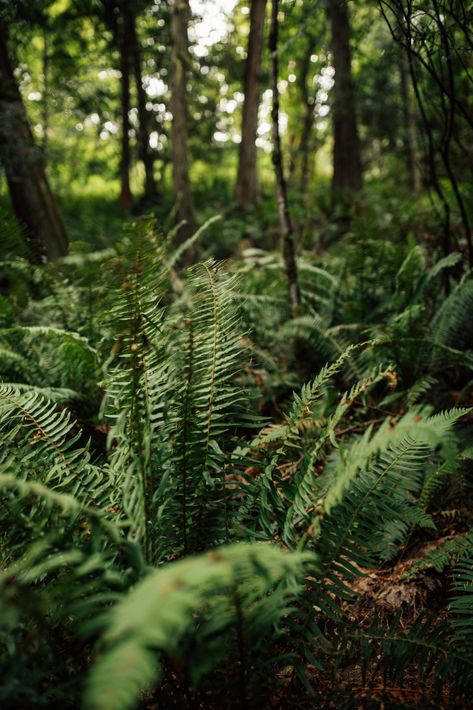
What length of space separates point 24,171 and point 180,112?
2.00m

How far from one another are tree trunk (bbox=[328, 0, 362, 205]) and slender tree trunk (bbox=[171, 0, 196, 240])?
247 cm

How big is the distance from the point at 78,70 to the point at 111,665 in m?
10.2

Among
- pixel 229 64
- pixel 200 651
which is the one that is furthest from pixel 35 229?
pixel 229 64

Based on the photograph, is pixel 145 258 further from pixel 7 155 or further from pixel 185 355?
pixel 7 155

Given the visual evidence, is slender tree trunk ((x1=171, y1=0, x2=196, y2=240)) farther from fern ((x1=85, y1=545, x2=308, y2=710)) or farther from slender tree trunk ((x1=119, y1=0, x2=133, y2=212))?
fern ((x1=85, y1=545, x2=308, y2=710))

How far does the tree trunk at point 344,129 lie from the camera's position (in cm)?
657

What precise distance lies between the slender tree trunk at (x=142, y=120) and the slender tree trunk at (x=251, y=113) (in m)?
2.26

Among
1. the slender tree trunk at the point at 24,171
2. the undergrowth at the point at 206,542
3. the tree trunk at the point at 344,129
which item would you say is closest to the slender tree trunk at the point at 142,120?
the tree trunk at the point at 344,129

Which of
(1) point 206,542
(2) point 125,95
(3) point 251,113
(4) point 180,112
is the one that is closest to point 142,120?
(2) point 125,95

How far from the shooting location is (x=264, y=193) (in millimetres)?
12273

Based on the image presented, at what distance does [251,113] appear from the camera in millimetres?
8812

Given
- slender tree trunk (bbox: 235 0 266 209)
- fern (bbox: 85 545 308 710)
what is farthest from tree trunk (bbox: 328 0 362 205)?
fern (bbox: 85 545 308 710)

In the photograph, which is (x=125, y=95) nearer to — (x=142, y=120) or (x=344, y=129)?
(x=142, y=120)

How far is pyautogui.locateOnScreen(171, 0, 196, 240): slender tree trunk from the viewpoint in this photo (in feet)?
15.6
